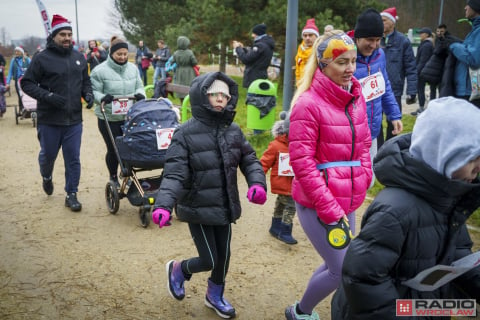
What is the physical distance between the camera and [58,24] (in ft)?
17.7

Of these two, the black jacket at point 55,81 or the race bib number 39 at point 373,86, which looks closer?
the race bib number 39 at point 373,86

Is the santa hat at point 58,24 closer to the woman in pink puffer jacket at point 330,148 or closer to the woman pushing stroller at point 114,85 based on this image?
the woman pushing stroller at point 114,85

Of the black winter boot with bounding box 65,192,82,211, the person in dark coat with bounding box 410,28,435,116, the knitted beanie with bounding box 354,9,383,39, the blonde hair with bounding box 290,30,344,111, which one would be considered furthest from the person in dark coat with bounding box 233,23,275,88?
the blonde hair with bounding box 290,30,344,111

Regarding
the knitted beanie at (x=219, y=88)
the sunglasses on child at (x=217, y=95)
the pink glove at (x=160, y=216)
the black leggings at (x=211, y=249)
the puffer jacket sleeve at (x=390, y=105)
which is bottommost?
the black leggings at (x=211, y=249)

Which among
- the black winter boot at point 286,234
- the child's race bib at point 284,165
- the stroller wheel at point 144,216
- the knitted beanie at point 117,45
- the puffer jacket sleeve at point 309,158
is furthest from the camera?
the knitted beanie at point 117,45

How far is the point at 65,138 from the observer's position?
5.73m

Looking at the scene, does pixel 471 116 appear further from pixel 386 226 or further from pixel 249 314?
pixel 249 314

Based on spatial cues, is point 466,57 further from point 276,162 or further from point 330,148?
point 330,148

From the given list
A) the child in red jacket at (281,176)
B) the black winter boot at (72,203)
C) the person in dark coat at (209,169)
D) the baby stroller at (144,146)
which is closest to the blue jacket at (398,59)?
the child in red jacket at (281,176)

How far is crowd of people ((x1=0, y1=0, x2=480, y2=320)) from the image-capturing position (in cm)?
186

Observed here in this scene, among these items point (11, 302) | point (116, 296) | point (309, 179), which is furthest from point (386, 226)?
point (11, 302)

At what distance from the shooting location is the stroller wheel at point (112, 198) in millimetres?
5596

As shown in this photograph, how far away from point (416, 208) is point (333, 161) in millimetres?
1118

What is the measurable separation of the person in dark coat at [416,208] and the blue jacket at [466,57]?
4041 mm
